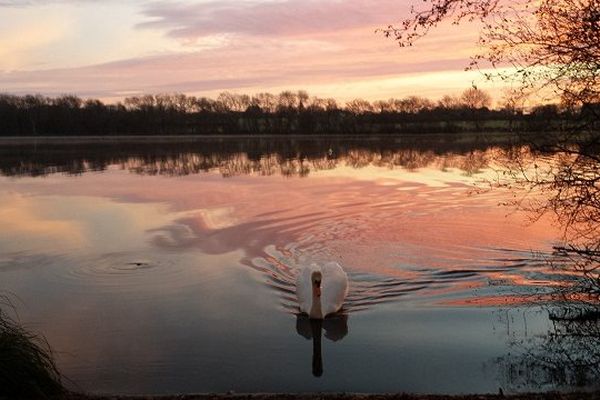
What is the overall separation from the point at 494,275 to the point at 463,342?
12.5 feet

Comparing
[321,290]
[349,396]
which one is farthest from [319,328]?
[349,396]

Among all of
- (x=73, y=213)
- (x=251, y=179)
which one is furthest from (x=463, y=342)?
(x=251, y=179)

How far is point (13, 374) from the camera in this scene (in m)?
6.00

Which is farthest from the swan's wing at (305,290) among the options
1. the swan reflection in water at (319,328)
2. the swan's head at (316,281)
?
the swan's head at (316,281)

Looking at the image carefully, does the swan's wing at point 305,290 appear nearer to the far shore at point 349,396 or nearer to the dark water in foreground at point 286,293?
the dark water in foreground at point 286,293

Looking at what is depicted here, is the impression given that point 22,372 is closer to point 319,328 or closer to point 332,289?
point 319,328

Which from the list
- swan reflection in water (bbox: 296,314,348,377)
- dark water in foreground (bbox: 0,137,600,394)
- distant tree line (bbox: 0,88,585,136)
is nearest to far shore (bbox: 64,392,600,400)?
dark water in foreground (bbox: 0,137,600,394)

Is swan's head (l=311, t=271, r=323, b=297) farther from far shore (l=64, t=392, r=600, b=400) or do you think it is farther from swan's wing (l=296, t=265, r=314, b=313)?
far shore (l=64, t=392, r=600, b=400)

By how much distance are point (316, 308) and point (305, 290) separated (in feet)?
2.58

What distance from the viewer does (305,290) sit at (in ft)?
33.9

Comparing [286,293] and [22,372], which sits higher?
[22,372]

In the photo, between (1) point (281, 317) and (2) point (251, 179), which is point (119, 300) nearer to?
(1) point (281, 317)

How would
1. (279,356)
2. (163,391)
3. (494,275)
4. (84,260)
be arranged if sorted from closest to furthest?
(163,391)
(279,356)
(494,275)
(84,260)

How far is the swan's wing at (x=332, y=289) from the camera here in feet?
32.6
